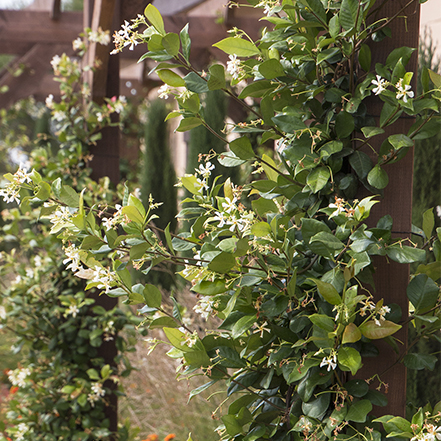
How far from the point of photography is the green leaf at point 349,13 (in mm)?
676

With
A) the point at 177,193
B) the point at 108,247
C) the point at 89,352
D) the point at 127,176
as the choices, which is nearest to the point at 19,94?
the point at 127,176

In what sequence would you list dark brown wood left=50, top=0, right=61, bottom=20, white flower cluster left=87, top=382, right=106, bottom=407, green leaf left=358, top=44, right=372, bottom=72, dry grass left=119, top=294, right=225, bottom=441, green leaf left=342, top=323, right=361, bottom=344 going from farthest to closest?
dark brown wood left=50, top=0, right=61, bottom=20
dry grass left=119, top=294, right=225, bottom=441
white flower cluster left=87, top=382, right=106, bottom=407
green leaf left=358, top=44, right=372, bottom=72
green leaf left=342, top=323, right=361, bottom=344

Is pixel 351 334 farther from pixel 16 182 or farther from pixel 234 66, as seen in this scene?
pixel 16 182

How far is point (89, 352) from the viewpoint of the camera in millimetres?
1880

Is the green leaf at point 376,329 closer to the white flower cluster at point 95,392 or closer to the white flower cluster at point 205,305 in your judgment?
the white flower cluster at point 205,305

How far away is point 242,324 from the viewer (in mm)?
741

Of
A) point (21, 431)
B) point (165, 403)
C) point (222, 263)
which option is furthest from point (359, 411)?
point (165, 403)

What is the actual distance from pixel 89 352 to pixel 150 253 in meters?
1.31

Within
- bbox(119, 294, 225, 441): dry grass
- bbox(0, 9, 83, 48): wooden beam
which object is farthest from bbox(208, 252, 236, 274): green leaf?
bbox(0, 9, 83, 48): wooden beam

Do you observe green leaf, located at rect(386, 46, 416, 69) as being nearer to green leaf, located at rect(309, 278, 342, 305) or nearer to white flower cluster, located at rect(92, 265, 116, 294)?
green leaf, located at rect(309, 278, 342, 305)

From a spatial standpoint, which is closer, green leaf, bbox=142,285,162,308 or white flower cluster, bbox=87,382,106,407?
green leaf, bbox=142,285,162,308

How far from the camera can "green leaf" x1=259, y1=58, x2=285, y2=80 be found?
2.40 ft

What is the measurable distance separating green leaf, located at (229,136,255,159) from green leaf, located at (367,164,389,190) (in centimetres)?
20

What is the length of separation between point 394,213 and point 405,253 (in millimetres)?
141
